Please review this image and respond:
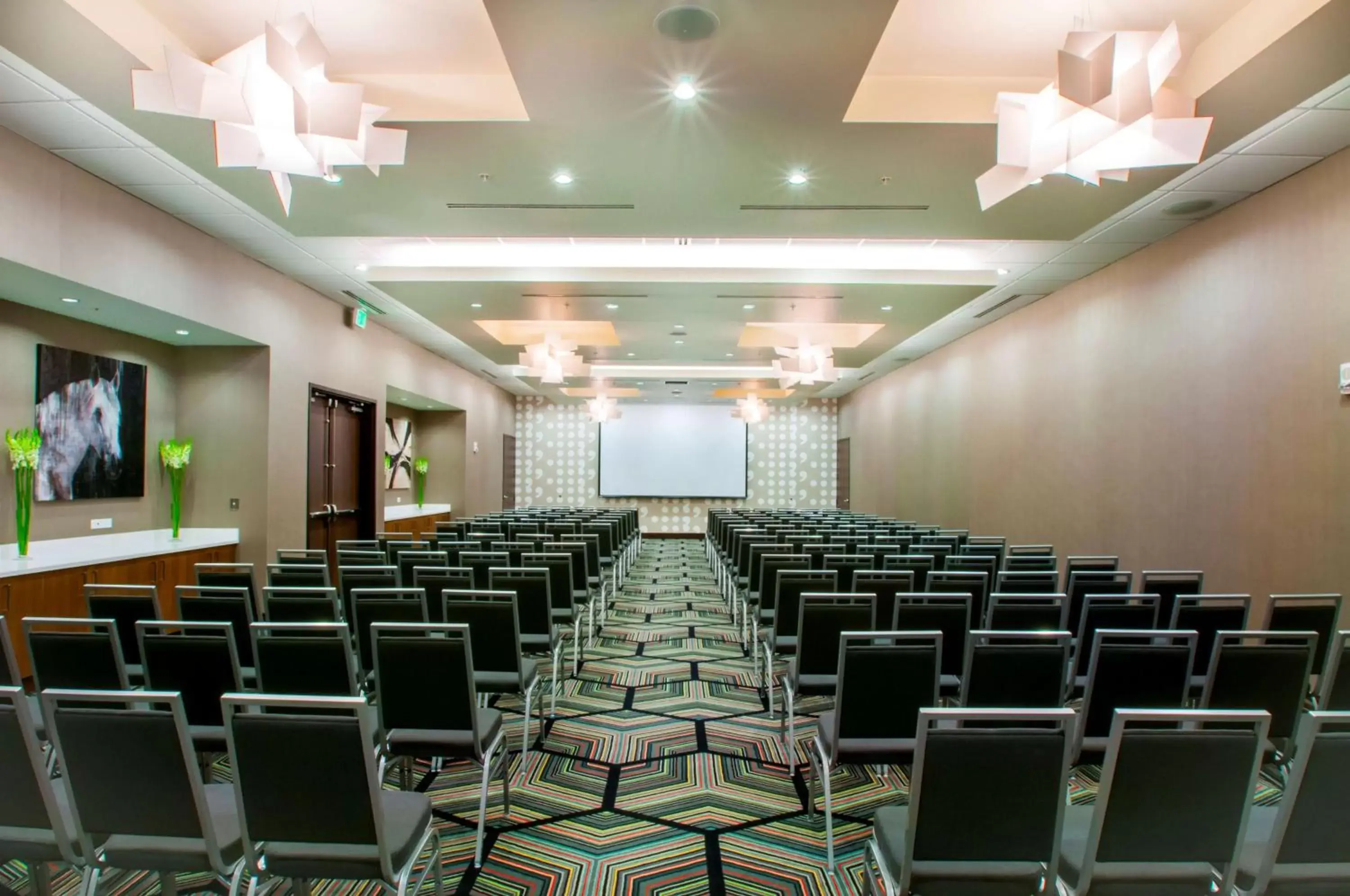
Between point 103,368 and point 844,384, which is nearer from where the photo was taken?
point 103,368

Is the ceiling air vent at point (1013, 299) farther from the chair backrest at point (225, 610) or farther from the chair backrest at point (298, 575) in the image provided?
the chair backrest at point (225, 610)

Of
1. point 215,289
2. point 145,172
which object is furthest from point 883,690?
point 215,289

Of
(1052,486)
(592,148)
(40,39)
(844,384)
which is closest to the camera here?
(40,39)

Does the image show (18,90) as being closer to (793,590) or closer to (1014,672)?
(793,590)

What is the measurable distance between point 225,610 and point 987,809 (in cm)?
361

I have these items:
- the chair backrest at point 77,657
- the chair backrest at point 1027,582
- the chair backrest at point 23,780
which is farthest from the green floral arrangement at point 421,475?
the chair backrest at point 23,780

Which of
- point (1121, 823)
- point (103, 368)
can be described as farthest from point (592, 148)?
point (103, 368)

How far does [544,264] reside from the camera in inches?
306

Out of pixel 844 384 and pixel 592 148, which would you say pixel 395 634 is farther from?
pixel 844 384

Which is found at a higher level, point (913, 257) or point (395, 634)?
point (913, 257)

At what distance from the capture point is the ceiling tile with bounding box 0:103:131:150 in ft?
13.9

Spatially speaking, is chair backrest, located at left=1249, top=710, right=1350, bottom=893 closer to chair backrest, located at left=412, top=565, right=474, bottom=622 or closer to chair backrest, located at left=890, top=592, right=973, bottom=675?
chair backrest, located at left=890, top=592, right=973, bottom=675

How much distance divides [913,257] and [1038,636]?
588 centimetres

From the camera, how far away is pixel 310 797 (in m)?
1.88
